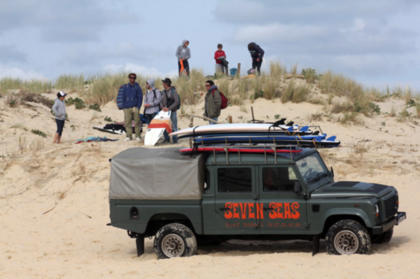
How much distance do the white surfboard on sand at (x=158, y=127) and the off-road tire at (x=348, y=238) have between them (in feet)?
31.4

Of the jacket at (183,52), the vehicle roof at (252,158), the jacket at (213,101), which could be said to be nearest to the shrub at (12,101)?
the jacket at (183,52)

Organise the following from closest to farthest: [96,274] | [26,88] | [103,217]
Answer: [96,274], [103,217], [26,88]

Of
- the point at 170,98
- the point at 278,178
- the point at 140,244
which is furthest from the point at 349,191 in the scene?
the point at 170,98

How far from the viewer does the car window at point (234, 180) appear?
11703 mm

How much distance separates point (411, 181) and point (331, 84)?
11275 millimetres

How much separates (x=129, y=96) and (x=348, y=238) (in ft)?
37.4

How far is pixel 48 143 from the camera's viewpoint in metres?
23.7

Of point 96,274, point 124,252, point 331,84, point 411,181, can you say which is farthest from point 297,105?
point 96,274

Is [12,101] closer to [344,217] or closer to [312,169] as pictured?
[312,169]

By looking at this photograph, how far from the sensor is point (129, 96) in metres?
21.3

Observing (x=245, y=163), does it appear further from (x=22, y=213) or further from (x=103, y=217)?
(x=22, y=213)

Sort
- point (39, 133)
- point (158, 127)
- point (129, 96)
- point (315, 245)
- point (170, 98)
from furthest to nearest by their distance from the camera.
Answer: point (39, 133) → point (129, 96) → point (158, 127) → point (170, 98) → point (315, 245)

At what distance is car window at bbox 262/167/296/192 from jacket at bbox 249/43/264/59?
18319mm

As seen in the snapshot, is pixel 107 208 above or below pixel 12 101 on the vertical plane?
below
